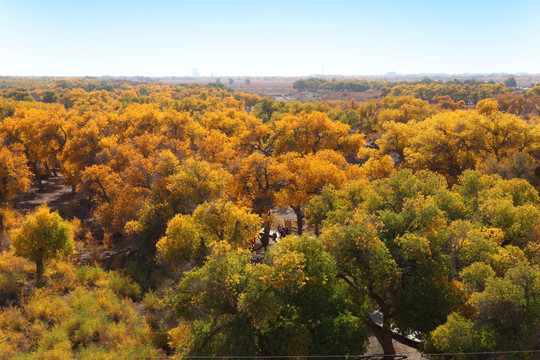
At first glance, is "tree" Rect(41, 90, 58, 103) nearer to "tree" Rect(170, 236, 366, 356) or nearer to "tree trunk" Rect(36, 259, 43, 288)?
"tree trunk" Rect(36, 259, 43, 288)

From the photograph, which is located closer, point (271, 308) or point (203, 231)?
point (271, 308)

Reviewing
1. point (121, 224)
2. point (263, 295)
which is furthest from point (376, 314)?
point (121, 224)

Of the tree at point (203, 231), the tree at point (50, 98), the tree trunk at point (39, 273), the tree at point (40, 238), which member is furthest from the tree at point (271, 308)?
the tree at point (50, 98)

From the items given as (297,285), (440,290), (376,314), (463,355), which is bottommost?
(376,314)

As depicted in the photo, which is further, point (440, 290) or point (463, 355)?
point (440, 290)

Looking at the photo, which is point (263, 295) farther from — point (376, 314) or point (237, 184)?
point (237, 184)

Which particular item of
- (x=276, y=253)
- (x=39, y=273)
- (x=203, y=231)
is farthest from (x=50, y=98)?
(x=276, y=253)

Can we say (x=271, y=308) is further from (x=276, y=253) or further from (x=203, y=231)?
(x=203, y=231)
